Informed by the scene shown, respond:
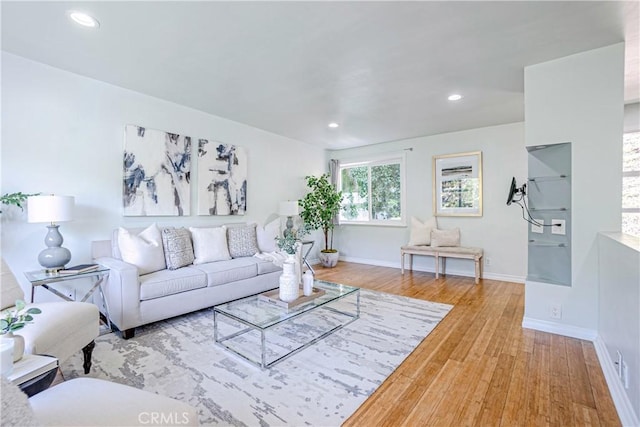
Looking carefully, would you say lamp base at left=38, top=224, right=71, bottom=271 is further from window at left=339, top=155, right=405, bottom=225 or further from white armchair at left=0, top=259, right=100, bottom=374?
window at left=339, top=155, right=405, bottom=225

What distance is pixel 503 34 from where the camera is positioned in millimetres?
2213

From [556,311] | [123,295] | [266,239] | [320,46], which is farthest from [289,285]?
[556,311]

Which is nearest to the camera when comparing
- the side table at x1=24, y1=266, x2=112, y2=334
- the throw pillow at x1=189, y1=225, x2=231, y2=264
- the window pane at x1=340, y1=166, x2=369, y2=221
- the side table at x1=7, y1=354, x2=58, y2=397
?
the side table at x1=7, y1=354, x2=58, y2=397

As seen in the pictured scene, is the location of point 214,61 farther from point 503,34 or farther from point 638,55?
point 638,55

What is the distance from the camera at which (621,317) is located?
1.75 meters

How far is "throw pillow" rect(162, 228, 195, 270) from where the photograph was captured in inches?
124

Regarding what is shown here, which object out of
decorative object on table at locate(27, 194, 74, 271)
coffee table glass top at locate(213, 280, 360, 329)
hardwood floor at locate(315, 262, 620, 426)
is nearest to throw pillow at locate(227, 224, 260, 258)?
coffee table glass top at locate(213, 280, 360, 329)

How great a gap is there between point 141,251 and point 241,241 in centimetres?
122

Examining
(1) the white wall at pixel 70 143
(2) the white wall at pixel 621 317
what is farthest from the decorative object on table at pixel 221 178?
(2) the white wall at pixel 621 317

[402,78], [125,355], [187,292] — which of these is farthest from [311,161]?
[125,355]

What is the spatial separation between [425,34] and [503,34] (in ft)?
1.98

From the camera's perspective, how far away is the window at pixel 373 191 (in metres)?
5.67

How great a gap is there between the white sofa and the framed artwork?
327 centimetres

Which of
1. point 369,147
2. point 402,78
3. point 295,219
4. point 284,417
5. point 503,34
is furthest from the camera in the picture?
point 369,147
